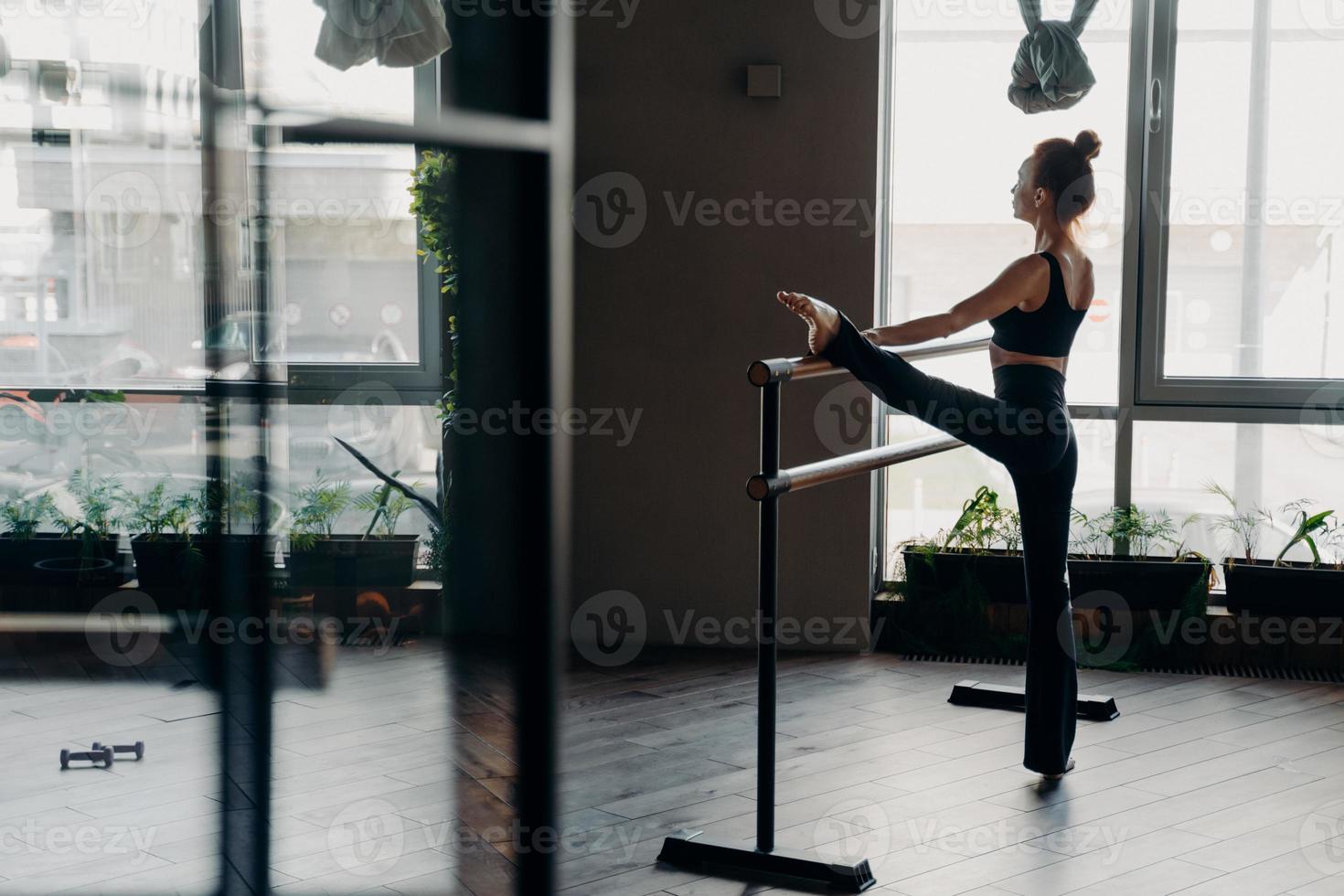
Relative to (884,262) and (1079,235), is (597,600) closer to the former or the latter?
(884,262)

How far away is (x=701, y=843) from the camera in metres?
2.43

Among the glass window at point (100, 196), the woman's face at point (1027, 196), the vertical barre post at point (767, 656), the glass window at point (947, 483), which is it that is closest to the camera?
the glass window at point (100, 196)

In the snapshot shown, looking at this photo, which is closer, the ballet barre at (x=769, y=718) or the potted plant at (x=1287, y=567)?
the ballet barre at (x=769, y=718)

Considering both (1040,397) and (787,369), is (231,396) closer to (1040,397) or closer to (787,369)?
(787,369)

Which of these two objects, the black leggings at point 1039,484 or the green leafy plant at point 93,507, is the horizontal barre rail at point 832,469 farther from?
the green leafy plant at point 93,507

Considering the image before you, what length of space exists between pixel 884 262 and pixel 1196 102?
3.54ft

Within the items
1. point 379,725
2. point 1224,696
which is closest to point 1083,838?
point 1224,696

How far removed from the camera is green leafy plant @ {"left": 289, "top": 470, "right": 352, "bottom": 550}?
4.78ft

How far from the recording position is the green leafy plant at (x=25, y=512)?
1375 mm

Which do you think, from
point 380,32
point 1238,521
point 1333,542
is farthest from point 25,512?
point 1333,542

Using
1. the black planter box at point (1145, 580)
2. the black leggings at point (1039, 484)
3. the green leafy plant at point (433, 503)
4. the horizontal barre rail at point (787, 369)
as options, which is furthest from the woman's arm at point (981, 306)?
the black planter box at point (1145, 580)

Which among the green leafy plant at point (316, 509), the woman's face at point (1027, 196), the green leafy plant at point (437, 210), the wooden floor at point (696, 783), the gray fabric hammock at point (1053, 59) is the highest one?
the gray fabric hammock at point (1053, 59)

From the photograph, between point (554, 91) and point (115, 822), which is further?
point (115, 822)

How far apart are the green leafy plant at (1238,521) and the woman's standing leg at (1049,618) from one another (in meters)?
1.40
